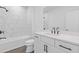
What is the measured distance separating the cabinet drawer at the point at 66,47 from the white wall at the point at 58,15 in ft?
2.66

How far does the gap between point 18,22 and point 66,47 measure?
6.66 feet

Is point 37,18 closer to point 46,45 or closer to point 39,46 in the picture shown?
point 39,46

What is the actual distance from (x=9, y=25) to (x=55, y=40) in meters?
1.77

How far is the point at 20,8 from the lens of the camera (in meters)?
2.32

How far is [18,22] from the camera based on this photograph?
240 cm

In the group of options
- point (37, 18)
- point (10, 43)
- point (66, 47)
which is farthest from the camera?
point (37, 18)

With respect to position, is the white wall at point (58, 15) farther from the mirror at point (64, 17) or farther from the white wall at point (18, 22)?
the white wall at point (18, 22)

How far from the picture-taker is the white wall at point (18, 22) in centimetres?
215

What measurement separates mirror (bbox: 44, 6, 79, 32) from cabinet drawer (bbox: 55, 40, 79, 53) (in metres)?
0.68

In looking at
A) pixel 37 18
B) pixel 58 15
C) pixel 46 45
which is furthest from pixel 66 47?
pixel 37 18

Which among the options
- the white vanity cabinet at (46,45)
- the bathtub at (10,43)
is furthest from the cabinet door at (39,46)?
the bathtub at (10,43)

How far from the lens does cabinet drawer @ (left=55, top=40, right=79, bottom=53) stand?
2.32 feet
